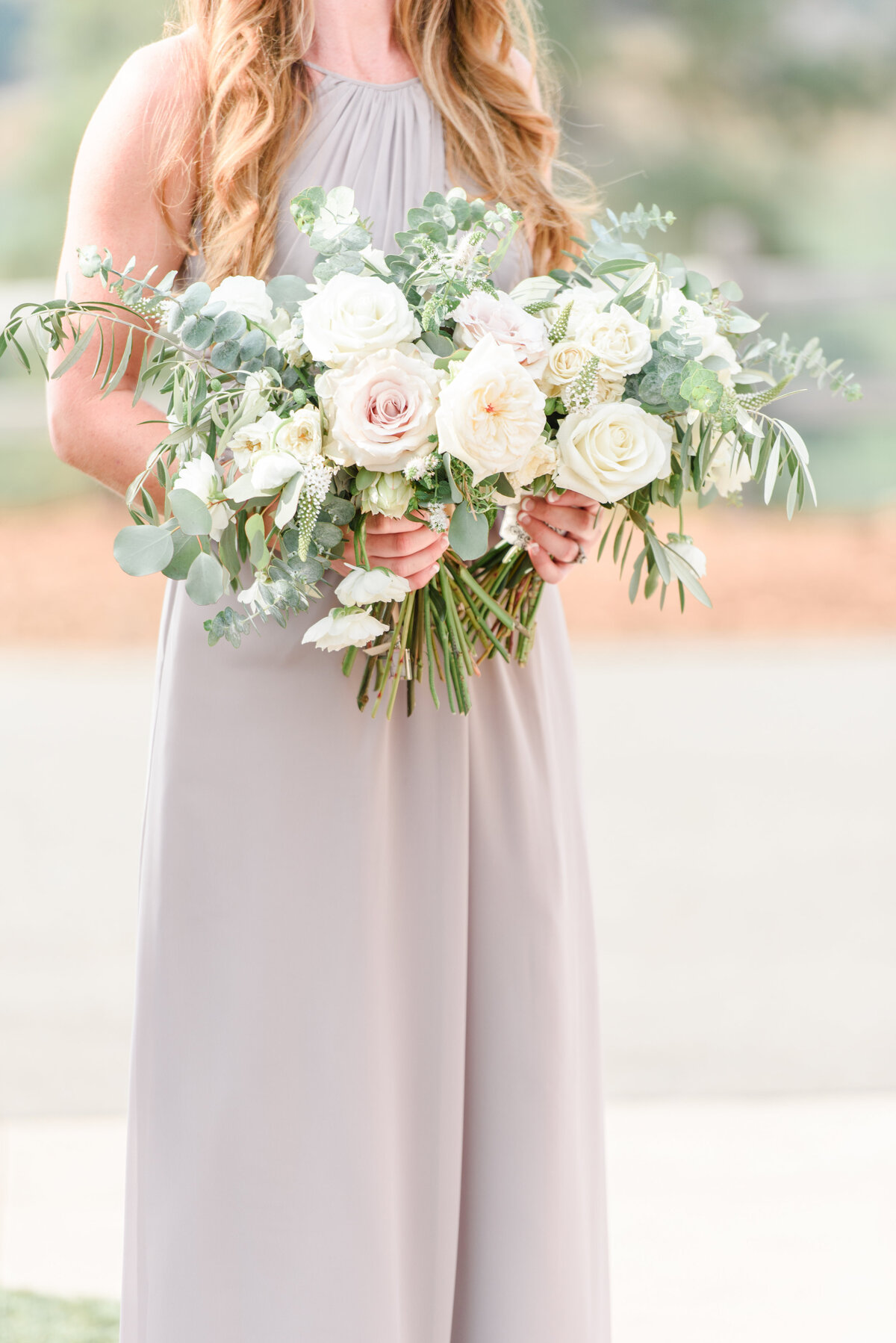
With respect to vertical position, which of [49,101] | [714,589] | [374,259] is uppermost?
[49,101]

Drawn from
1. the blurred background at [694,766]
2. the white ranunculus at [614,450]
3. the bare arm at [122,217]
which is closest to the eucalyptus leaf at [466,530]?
the white ranunculus at [614,450]

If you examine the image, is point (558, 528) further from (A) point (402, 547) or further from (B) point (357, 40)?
(B) point (357, 40)

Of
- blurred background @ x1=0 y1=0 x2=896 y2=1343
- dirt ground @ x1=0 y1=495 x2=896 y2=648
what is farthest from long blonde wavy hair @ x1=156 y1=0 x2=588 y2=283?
dirt ground @ x1=0 y1=495 x2=896 y2=648

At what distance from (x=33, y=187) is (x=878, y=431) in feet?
23.5

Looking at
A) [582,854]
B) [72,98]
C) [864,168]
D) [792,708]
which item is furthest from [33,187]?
[582,854]

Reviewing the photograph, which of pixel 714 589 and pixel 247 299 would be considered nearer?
pixel 247 299

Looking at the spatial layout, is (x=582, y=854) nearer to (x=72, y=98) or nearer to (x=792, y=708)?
(x=792, y=708)

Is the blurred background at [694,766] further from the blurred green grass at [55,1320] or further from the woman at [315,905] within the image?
the woman at [315,905]

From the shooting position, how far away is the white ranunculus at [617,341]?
138cm

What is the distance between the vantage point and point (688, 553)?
1524 millimetres

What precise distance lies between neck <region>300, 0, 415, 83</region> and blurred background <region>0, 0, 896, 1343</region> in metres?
0.35

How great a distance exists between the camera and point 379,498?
1.35 metres

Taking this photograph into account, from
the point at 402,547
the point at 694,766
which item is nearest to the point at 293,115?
the point at 402,547

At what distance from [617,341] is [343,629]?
374 mm
